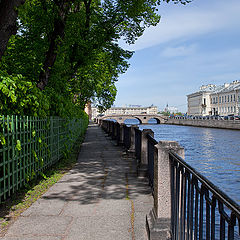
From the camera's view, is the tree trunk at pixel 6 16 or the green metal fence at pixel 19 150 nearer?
the green metal fence at pixel 19 150

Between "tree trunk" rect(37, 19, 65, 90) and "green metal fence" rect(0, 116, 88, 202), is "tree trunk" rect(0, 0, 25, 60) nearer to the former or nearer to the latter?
"green metal fence" rect(0, 116, 88, 202)

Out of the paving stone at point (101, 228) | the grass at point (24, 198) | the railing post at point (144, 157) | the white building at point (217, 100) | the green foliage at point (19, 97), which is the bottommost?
the paving stone at point (101, 228)

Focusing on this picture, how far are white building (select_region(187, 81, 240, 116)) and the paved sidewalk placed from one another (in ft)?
298

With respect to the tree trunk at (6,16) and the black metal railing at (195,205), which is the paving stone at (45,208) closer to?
the black metal railing at (195,205)

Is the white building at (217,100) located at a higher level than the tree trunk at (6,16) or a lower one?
higher

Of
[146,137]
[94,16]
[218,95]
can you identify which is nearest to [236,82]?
[218,95]

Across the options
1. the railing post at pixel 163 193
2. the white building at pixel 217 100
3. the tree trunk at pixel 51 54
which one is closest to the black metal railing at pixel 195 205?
the railing post at pixel 163 193

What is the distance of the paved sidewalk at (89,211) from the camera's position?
3.76 m

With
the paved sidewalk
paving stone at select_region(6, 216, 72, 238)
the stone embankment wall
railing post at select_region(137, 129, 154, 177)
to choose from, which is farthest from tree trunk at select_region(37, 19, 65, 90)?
the stone embankment wall

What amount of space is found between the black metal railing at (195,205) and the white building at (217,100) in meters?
93.6

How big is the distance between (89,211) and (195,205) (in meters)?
2.58

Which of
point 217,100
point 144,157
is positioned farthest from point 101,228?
point 217,100

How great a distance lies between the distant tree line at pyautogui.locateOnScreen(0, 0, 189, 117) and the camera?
20.6ft

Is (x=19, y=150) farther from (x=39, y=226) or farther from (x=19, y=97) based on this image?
(x=39, y=226)
